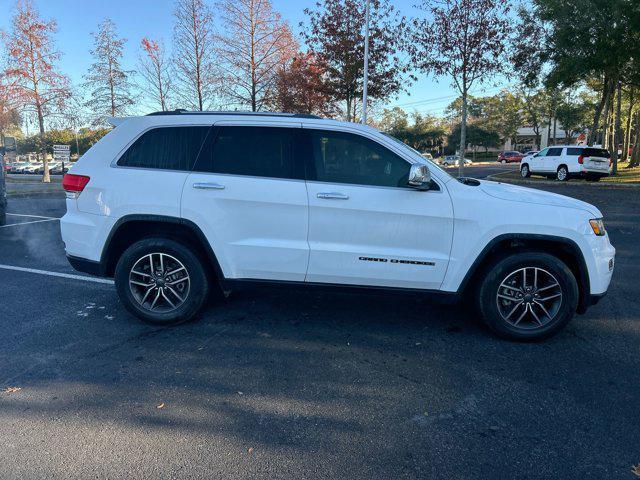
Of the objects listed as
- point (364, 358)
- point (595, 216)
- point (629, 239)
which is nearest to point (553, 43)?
point (629, 239)

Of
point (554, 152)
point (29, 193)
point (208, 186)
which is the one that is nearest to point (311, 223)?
point (208, 186)

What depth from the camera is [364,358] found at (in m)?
3.66

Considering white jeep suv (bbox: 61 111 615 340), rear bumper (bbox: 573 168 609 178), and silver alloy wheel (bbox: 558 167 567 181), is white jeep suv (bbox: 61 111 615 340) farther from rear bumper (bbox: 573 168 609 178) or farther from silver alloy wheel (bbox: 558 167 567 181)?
silver alloy wheel (bbox: 558 167 567 181)

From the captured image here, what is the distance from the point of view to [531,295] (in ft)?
13.0

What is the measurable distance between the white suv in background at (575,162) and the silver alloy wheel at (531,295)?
20848mm

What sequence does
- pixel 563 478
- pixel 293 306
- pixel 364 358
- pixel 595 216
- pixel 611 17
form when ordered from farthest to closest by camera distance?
Result: pixel 611 17, pixel 293 306, pixel 595 216, pixel 364 358, pixel 563 478

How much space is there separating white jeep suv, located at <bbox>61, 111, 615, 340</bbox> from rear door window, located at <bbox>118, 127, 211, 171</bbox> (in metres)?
0.01

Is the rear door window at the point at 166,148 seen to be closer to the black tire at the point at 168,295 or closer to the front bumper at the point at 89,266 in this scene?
the black tire at the point at 168,295

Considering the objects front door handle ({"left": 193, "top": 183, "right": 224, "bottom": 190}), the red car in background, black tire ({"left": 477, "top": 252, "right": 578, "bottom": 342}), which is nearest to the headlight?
black tire ({"left": 477, "top": 252, "right": 578, "bottom": 342})

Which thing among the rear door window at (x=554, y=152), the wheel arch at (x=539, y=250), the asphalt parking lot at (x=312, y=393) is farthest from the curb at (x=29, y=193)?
the rear door window at (x=554, y=152)

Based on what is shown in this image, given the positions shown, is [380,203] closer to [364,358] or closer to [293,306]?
[364,358]

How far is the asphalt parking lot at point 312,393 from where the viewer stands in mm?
2453

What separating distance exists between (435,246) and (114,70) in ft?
86.3

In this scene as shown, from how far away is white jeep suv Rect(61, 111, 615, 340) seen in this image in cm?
385
